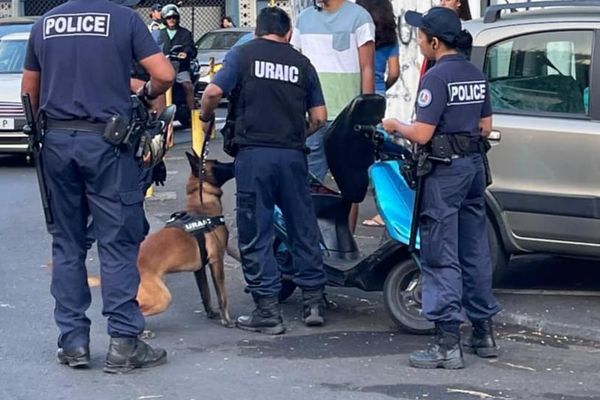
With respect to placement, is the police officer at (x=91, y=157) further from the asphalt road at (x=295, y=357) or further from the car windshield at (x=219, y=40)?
the car windshield at (x=219, y=40)

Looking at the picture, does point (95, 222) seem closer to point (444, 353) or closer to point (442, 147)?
point (442, 147)

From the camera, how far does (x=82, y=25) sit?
571cm

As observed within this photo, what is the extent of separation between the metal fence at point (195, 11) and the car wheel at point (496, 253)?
79.6ft

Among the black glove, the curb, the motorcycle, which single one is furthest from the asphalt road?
the motorcycle

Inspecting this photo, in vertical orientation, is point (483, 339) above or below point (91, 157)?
below

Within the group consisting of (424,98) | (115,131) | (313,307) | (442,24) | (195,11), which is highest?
(442,24)

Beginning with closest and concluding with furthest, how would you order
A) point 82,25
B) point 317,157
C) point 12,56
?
point 82,25 → point 317,157 → point 12,56

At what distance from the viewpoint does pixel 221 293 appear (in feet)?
22.5

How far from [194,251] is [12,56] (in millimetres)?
9286

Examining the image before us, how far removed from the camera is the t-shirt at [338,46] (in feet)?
25.9

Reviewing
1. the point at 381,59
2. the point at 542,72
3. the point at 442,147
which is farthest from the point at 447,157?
the point at 381,59

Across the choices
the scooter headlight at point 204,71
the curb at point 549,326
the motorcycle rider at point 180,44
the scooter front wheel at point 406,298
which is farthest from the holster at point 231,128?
the scooter headlight at point 204,71

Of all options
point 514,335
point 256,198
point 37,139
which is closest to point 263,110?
point 256,198

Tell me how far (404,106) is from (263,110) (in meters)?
4.36
